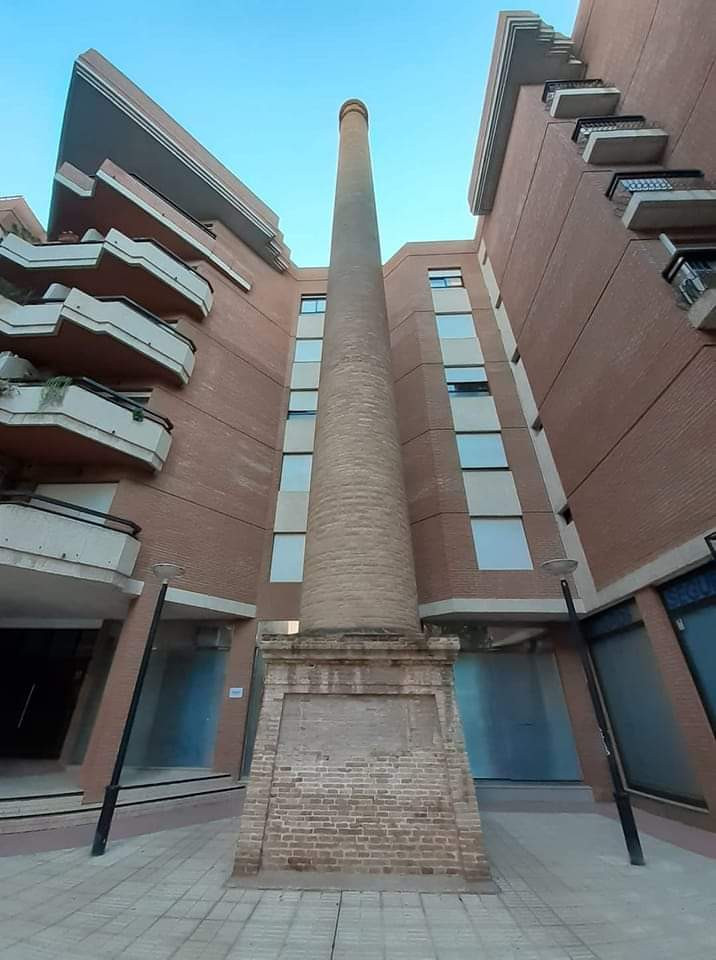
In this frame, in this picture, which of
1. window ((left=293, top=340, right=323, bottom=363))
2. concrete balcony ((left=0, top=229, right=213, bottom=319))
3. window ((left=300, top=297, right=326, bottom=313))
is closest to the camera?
concrete balcony ((left=0, top=229, right=213, bottom=319))

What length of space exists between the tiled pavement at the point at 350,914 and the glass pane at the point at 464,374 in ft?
41.7

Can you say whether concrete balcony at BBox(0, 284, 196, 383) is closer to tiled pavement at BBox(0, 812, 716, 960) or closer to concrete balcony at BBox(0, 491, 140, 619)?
concrete balcony at BBox(0, 491, 140, 619)

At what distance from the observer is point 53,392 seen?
980cm

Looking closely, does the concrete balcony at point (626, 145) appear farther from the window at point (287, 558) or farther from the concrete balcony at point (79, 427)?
the concrete balcony at point (79, 427)

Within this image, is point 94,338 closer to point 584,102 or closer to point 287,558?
point 287,558

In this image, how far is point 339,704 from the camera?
18.2ft

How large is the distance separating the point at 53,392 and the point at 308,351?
931 centimetres

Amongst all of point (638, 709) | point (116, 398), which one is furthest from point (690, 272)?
point (116, 398)

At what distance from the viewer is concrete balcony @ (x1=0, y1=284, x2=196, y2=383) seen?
36.0 feet

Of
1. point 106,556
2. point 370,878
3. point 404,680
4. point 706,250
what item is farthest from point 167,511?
point 706,250

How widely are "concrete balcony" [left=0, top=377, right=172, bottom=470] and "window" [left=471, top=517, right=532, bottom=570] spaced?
881 cm

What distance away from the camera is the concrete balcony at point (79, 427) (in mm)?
9633

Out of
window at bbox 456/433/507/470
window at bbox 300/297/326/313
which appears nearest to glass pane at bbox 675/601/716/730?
window at bbox 456/433/507/470

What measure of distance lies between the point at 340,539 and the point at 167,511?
5739 mm
